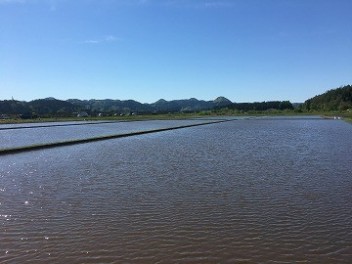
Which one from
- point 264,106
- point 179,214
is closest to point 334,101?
point 264,106

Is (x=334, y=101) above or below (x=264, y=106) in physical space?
above

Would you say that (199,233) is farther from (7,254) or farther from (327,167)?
(327,167)

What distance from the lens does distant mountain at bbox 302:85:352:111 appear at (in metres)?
129

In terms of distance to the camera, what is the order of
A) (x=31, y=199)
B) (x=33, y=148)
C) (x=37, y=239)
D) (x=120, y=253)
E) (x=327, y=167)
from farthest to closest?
1. (x=33, y=148)
2. (x=327, y=167)
3. (x=31, y=199)
4. (x=37, y=239)
5. (x=120, y=253)

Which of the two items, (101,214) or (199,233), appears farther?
(101,214)

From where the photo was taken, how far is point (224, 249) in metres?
5.96

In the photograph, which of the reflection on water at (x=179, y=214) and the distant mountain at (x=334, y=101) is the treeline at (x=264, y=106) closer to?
the distant mountain at (x=334, y=101)

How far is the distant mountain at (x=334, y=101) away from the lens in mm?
129300

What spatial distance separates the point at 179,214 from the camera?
7.92 meters

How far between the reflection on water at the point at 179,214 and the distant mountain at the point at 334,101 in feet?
392

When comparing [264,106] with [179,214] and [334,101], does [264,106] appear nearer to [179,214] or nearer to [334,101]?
[334,101]

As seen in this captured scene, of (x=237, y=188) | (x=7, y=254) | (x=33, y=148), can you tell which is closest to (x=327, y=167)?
(x=237, y=188)

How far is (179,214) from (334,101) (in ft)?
468

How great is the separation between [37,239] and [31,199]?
129 inches
